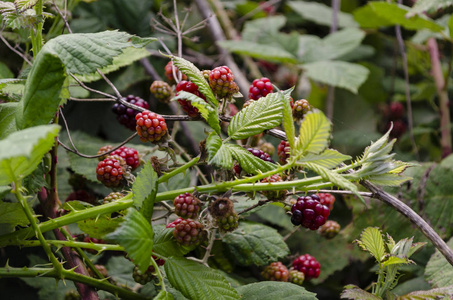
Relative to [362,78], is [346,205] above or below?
below

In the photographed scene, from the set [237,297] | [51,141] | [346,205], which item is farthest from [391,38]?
[51,141]

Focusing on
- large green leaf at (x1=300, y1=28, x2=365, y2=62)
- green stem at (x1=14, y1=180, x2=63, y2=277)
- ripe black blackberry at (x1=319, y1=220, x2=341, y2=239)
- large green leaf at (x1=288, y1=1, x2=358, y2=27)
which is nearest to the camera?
green stem at (x1=14, y1=180, x2=63, y2=277)

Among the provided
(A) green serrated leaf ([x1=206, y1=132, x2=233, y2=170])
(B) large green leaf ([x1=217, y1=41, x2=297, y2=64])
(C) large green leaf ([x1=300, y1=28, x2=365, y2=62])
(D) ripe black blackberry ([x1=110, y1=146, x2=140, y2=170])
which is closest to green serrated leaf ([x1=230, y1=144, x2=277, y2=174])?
(A) green serrated leaf ([x1=206, y1=132, x2=233, y2=170])

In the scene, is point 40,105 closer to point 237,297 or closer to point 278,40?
point 237,297

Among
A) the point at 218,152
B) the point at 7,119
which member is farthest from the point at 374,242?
the point at 7,119

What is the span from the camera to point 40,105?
474 mm

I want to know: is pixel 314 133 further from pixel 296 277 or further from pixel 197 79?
pixel 296 277

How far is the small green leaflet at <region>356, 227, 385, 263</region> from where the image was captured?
568mm

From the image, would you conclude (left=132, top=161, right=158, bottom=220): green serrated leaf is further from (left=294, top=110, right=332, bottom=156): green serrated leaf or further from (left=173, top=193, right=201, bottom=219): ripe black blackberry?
(left=294, top=110, right=332, bottom=156): green serrated leaf

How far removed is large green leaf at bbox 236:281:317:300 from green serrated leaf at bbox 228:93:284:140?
0.23m

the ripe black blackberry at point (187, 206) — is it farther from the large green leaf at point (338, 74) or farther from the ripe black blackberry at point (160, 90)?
the large green leaf at point (338, 74)

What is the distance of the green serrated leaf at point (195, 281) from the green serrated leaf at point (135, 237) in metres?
0.07

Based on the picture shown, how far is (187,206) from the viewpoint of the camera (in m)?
0.51

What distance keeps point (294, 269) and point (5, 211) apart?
0.48m
